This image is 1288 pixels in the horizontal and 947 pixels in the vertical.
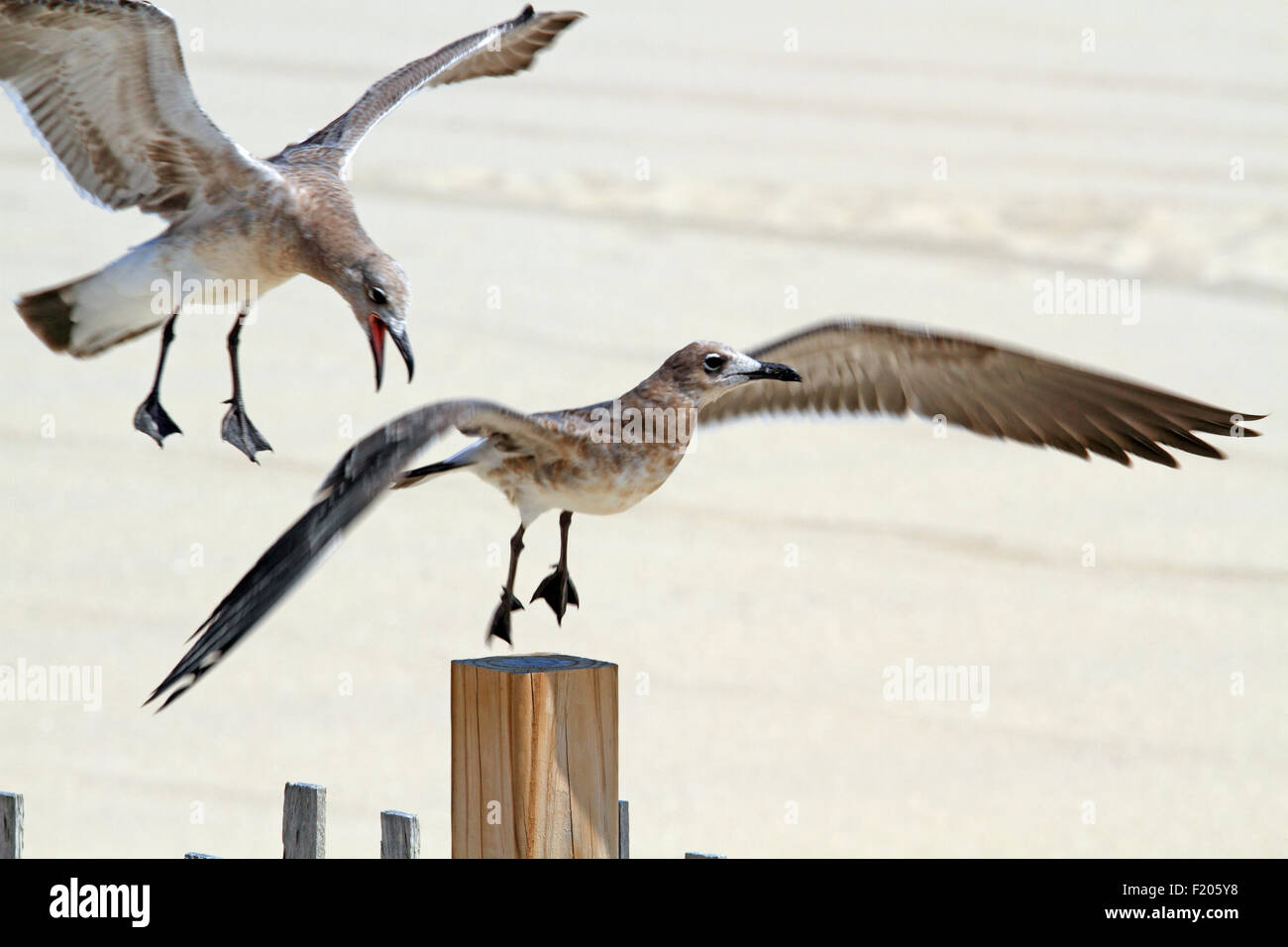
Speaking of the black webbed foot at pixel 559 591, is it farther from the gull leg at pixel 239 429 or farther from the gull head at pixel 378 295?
the gull leg at pixel 239 429

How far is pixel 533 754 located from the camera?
14.7ft

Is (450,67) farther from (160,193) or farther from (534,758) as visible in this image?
(534,758)

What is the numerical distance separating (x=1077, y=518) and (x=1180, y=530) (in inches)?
25.2

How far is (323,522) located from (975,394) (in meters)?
2.46

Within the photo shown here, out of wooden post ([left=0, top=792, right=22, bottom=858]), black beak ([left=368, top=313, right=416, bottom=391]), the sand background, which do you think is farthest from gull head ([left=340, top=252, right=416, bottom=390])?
the sand background

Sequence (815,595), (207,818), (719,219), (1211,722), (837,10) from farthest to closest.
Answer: (837,10) < (719,219) < (815,595) < (1211,722) < (207,818)

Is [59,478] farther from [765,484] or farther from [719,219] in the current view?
[719,219]

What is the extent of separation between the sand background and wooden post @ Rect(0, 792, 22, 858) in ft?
9.74

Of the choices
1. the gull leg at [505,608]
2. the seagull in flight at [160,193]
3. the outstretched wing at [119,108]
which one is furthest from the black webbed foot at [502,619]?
the outstretched wing at [119,108]

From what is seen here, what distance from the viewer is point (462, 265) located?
1586 centimetres

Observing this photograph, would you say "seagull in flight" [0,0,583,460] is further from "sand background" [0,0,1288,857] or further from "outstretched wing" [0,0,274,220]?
"sand background" [0,0,1288,857]

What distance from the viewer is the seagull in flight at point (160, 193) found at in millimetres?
Answer: 5922

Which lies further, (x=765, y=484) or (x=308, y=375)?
(x=308, y=375)
